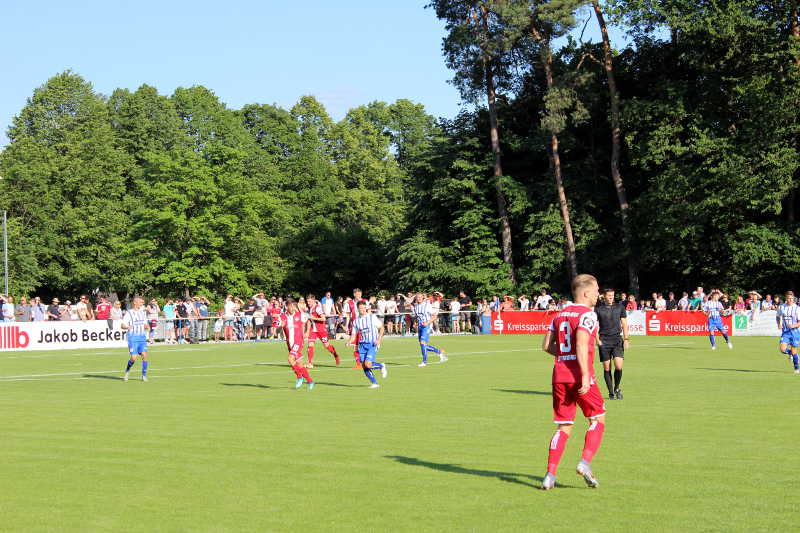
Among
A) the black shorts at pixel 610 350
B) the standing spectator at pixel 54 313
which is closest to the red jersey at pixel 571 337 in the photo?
the black shorts at pixel 610 350

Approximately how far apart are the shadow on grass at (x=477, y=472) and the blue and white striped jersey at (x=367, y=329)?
9.92 metres

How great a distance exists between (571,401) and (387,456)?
112 inches

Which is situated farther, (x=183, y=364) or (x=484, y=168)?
(x=484, y=168)

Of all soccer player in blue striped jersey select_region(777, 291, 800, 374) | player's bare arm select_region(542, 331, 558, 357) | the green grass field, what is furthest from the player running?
player's bare arm select_region(542, 331, 558, 357)

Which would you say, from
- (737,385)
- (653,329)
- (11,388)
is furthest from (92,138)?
(737,385)

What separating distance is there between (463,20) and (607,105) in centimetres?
979

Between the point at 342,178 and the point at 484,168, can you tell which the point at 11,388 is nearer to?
the point at 484,168

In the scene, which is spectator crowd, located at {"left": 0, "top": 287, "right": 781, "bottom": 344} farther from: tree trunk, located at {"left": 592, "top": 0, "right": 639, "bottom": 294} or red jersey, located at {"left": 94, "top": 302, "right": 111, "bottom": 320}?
tree trunk, located at {"left": 592, "top": 0, "right": 639, "bottom": 294}

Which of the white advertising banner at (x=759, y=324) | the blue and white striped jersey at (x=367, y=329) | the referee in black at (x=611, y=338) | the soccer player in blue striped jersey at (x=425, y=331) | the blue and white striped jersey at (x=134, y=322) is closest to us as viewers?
the referee in black at (x=611, y=338)

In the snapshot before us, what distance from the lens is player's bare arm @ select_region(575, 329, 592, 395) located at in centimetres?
957

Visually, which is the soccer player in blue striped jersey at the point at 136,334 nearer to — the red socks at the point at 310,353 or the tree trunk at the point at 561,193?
the red socks at the point at 310,353

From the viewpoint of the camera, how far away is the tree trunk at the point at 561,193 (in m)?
56.3

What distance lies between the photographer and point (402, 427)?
14664 mm

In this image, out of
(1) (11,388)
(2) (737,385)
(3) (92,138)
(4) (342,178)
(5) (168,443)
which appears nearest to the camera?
(5) (168,443)
